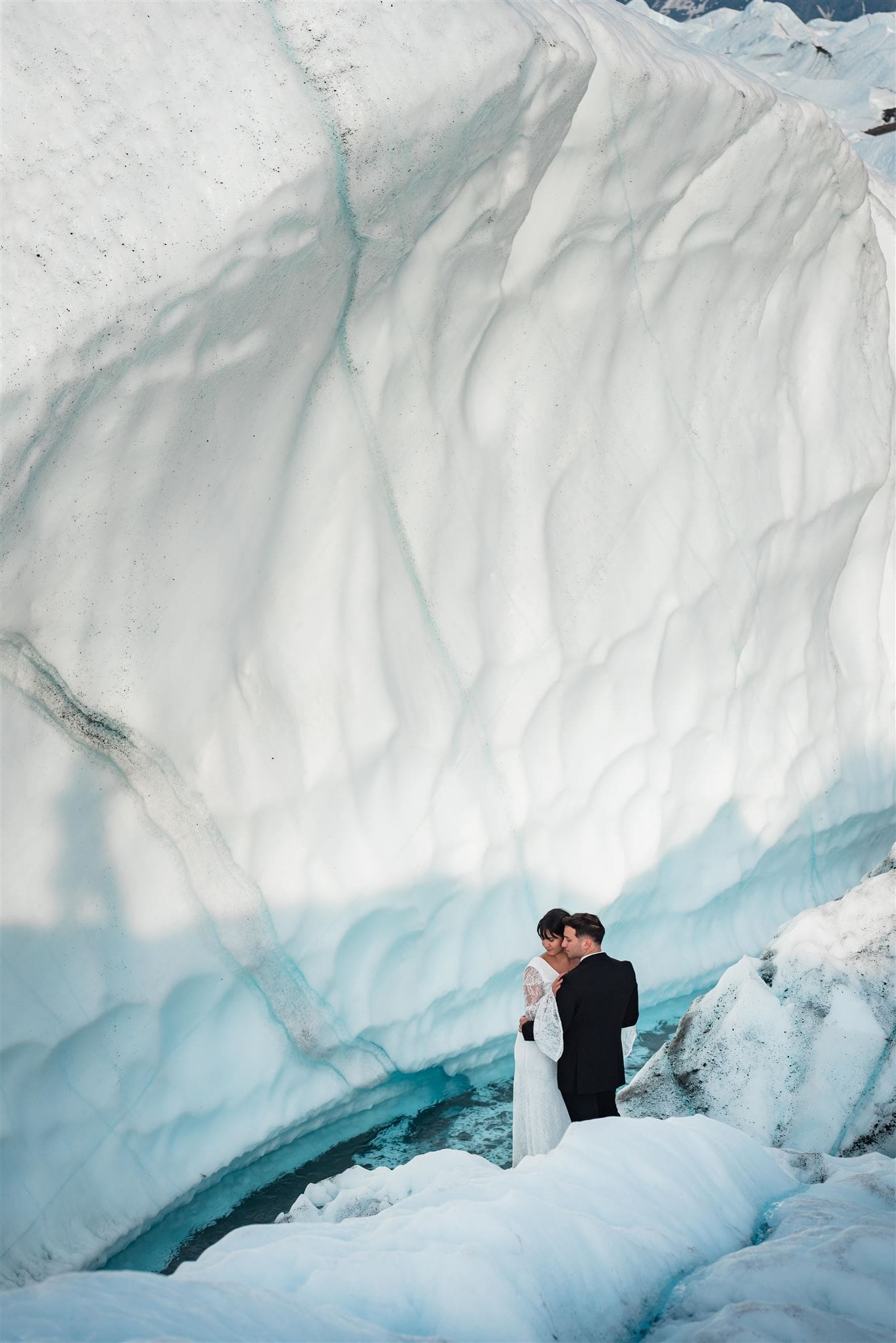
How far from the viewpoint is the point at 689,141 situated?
3.63 m

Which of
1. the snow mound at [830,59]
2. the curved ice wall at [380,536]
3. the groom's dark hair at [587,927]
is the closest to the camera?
the curved ice wall at [380,536]

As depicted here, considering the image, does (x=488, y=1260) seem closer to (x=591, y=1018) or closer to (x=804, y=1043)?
(x=591, y=1018)

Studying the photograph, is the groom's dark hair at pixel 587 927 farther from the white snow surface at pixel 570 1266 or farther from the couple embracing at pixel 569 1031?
the white snow surface at pixel 570 1266

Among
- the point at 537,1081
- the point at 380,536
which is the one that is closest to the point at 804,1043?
the point at 537,1081

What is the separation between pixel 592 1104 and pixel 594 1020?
23 centimetres

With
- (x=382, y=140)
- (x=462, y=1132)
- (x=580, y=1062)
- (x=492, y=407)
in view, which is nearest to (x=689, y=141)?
(x=492, y=407)

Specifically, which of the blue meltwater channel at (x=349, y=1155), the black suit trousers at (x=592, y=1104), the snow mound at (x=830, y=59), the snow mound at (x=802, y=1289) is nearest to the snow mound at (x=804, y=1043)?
the black suit trousers at (x=592, y=1104)

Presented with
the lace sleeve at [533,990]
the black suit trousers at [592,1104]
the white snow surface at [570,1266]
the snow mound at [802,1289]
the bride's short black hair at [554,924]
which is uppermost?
the bride's short black hair at [554,924]

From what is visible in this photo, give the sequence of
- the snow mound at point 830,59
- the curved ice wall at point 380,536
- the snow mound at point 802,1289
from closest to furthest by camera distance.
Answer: the snow mound at point 802,1289 → the curved ice wall at point 380,536 → the snow mound at point 830,59

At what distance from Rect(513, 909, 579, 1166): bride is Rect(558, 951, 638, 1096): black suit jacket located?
0.16 ft

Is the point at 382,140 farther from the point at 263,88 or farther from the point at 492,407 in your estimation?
the point at 492,407

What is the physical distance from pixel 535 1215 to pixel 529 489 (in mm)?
2181

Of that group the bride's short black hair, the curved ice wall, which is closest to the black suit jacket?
the bride's short black hair

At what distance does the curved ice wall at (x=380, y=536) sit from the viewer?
2.57 meters
